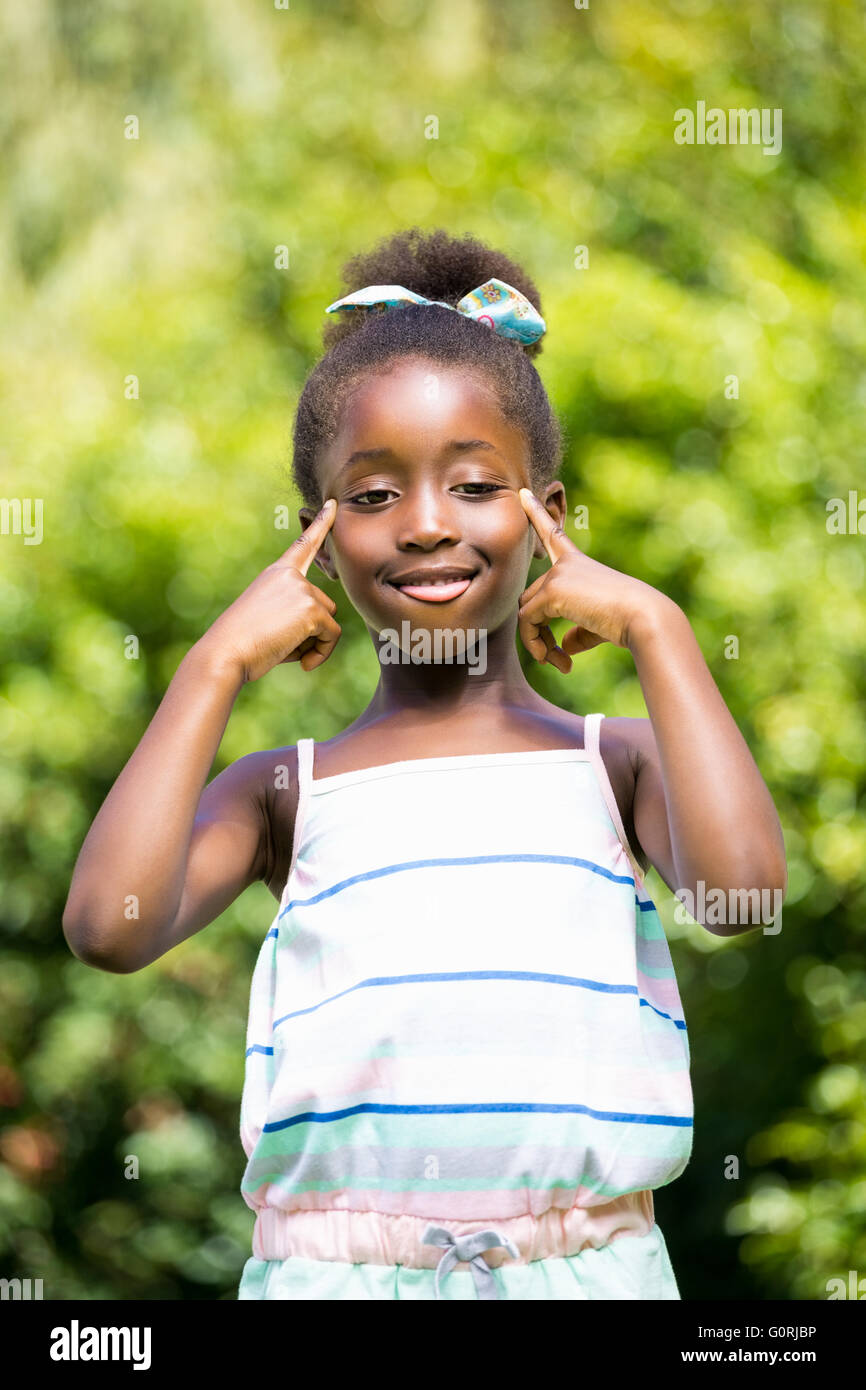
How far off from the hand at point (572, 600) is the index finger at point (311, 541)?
0.84 feet

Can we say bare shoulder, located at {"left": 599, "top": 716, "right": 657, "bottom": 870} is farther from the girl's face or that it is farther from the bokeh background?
the bokeh background

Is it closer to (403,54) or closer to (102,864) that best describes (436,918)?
(102,864)

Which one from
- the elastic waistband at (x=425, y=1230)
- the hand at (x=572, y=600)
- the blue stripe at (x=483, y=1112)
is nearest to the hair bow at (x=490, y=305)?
the hand at (x=572, y=600)

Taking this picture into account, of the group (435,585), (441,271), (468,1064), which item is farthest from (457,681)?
(441,271)

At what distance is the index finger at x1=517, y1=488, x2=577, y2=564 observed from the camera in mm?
1966

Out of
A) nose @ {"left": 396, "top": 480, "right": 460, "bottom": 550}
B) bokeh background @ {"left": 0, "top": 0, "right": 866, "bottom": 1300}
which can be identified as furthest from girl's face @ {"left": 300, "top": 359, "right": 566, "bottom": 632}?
bokeh background @ {"left": 0, "top": 0, "right": 866, "bottom": 1300}

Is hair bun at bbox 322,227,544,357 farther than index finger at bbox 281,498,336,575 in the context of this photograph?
Yes

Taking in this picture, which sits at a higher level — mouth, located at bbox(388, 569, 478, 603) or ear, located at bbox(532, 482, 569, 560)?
ear, located at bbox(532, 482, 569, 560)

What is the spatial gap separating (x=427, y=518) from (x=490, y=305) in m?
0.47

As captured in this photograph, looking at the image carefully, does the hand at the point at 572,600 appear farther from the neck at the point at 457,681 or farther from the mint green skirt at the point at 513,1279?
the mint green skirt at the point at 513,1279

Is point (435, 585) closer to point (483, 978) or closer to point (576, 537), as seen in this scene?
point (483, 978)

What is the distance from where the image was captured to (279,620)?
197 centimetres

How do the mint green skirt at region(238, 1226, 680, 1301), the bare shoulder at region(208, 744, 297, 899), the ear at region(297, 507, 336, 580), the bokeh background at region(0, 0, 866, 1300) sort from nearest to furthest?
the mint green skirt at region(238, 1226, 680, 1301), the bare shoulder at region(208, 744, 297, 899), the ear at region(297, 507, 336, 580), the bokeh background at region(0, 0, 866, 1300)

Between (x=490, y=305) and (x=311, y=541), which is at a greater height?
(x=490, y=305)
